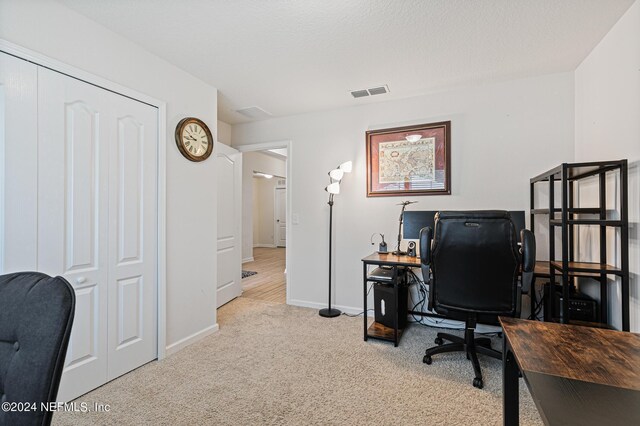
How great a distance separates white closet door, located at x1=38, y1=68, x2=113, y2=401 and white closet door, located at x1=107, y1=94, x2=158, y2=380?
0.06 m

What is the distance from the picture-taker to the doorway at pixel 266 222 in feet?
13.6

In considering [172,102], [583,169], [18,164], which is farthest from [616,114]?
[18,164]

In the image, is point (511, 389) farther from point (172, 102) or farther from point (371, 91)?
point (172, 102)

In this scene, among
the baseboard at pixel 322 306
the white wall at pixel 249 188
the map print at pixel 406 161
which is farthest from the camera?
the white wall at pixel 249 188

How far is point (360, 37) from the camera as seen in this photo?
2096mm

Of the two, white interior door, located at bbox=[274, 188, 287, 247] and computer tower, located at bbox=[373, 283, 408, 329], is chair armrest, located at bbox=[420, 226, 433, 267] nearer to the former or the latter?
computer tower, located at bbox=[373, 283, 408, 329]

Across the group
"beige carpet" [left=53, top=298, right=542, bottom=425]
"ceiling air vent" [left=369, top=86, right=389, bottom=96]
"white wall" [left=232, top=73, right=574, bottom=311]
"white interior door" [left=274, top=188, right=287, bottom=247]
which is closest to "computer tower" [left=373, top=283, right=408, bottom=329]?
"beige carpet" [left=53, top=298, right=542, bottom=425]

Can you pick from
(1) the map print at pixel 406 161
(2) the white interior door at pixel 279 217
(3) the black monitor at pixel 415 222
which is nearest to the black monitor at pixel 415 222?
(3) the black monitor at pixel 415 222

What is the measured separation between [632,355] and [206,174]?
2.94m

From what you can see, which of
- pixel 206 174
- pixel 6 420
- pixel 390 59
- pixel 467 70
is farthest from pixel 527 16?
pixel 6 420

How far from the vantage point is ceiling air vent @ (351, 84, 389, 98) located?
2.96m

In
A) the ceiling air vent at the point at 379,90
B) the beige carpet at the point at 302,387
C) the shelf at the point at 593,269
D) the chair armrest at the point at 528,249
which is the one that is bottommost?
the beige carpet at the point at 302,387

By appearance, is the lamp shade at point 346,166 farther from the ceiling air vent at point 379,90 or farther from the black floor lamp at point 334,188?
the ceiling air vent at point 379,90

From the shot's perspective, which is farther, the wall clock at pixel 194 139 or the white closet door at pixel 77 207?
the wall clock at pixel 194 139
